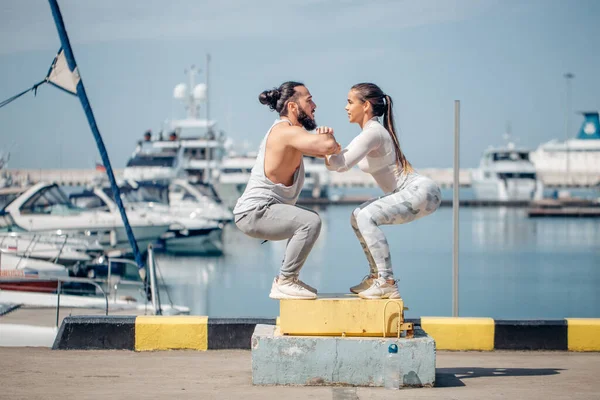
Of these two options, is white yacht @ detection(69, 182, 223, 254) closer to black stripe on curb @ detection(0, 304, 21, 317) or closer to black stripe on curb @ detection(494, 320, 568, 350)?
black stripe on curb @ detection(0, 304, 21, 317)

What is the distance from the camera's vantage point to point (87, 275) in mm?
22250

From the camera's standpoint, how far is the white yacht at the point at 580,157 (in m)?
129

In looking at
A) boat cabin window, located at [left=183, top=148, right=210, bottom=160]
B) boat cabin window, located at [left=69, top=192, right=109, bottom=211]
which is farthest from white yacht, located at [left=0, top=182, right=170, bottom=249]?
boat cabin window, located at [left=183, top=148, right=210, bottom=160]

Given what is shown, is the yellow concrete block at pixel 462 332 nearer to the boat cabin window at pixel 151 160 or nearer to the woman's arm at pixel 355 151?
the woman's arm at pixel 355 151

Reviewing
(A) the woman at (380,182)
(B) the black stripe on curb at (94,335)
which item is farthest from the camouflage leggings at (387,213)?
(B) the black stripe on curb at (94,335)

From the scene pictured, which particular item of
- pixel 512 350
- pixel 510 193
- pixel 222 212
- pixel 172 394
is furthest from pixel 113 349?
pixel 510 193

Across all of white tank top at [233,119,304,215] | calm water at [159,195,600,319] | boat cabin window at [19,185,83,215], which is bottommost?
calm water at [159,195,600,319]

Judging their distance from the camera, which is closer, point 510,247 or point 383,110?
point 383,110

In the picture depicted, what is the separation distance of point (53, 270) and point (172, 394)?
12.9 metres

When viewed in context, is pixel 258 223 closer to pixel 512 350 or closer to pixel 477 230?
pixel 512 350

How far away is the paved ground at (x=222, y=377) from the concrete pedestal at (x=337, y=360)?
8cm

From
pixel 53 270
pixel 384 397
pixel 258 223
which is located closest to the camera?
pixel 384 397

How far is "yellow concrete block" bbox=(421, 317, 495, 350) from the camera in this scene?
7.03 meters

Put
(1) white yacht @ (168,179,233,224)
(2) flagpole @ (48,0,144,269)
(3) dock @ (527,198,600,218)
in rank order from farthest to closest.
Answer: (3) dock @ (527,198,600,218), (1) white yacht @ (168,179,233,224), (2) flagpole @ (48,0,144,269)
